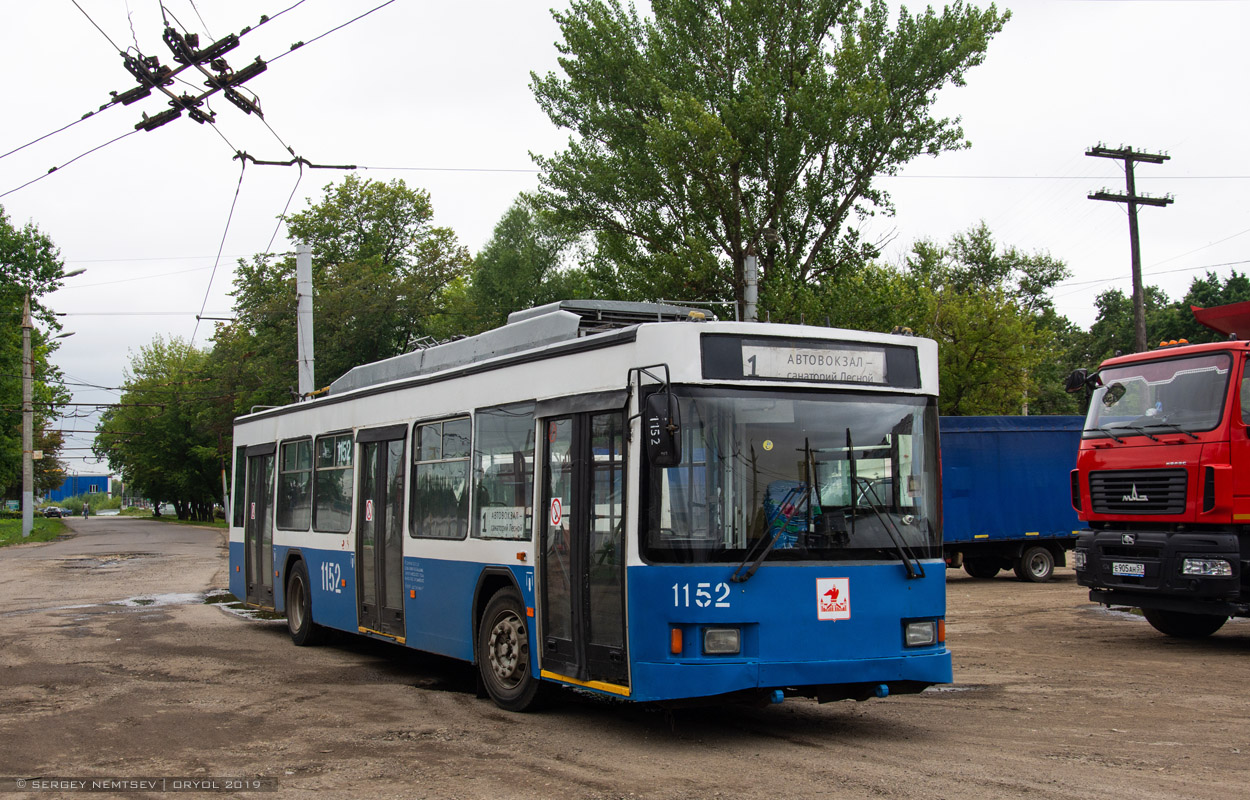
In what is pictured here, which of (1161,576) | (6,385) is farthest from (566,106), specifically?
(6,385)

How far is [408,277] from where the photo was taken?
45062 millimetres

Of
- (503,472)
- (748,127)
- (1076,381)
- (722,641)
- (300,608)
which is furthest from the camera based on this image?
(748,127)

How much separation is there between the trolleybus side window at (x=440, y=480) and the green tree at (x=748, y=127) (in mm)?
16861

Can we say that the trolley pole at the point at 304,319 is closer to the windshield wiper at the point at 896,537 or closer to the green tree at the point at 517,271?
the windshield wiper at the point at 896,537

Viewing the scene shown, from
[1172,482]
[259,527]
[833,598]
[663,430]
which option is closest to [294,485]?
[259,527]

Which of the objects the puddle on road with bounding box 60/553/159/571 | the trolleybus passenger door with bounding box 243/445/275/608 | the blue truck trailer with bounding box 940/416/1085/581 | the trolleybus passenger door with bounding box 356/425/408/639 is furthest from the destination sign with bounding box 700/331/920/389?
the puddle on road with bounding box 60/553/159/571

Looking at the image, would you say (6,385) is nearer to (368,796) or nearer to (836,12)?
(836,12)

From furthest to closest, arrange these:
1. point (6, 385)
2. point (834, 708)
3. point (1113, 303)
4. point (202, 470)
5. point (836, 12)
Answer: point (202, 470), point (1113, 303), point (6, 385), point (836, 12), point (834, 708)

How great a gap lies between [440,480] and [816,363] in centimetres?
415

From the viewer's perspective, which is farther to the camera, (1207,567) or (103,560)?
(103,560)

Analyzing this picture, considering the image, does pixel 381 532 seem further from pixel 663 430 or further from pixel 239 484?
pixel 239 484

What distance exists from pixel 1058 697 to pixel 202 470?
7905 centimetres

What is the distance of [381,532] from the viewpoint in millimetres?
11812

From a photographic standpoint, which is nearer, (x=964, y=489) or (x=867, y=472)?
(x=867, y=472)
